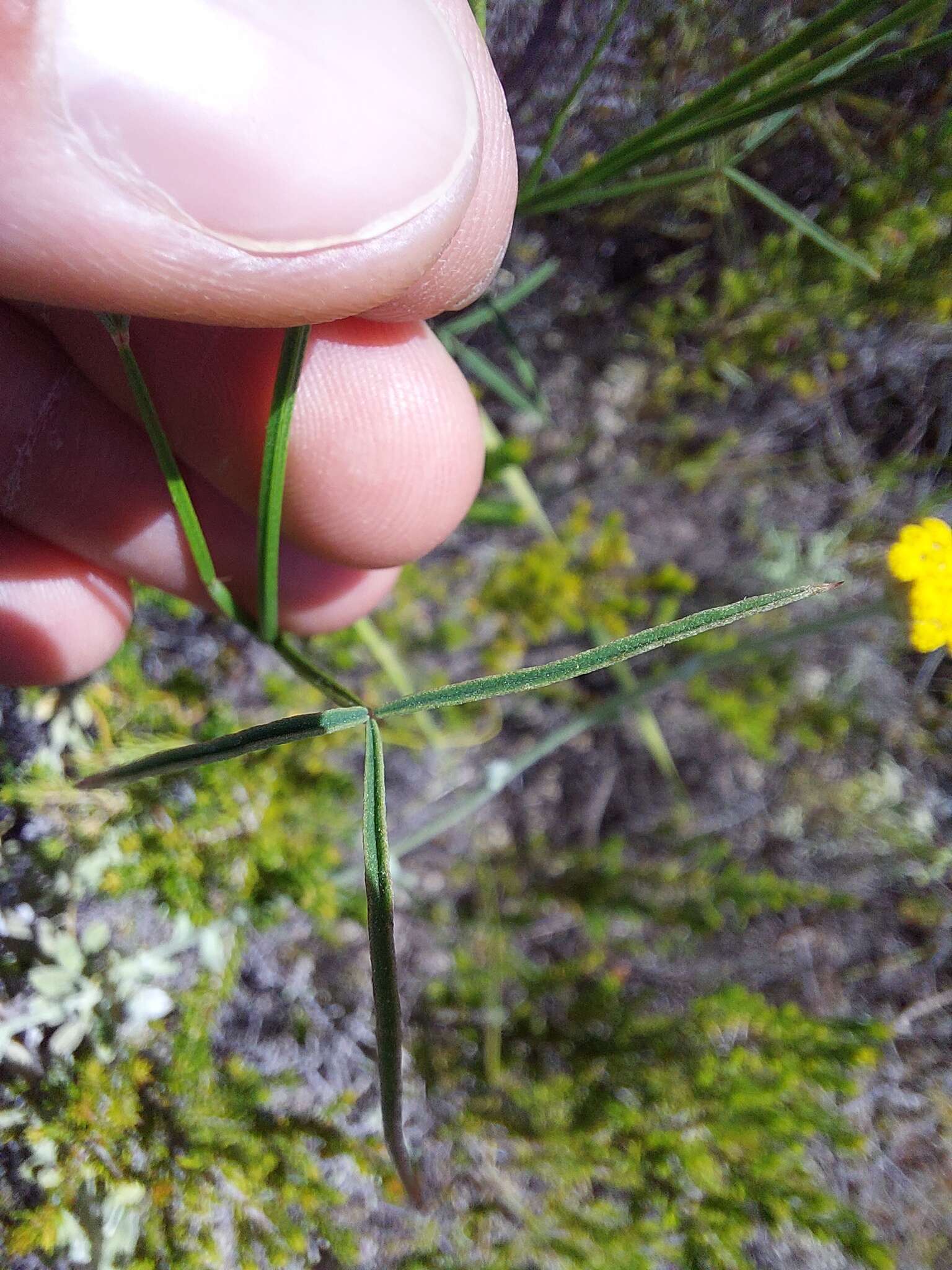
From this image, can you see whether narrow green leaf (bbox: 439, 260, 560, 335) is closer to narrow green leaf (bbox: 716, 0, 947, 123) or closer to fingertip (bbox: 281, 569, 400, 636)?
fingertip (bbox: 281, 569, 400, 636)

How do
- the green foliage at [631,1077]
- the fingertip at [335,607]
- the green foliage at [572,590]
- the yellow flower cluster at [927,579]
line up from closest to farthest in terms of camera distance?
the yellow flower cluster at [927,579]
the green foliage at [631,1077]
the fingertip at [335,607]
the green foliage at [572,590]

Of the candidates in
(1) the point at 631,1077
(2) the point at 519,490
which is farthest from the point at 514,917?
(2) the point at 519,490

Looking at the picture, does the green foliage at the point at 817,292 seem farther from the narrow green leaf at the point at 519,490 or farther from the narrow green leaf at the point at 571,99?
the narrow green leaf at the point at 571,99

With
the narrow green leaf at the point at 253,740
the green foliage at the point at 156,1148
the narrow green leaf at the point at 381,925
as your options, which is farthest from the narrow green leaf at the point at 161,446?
the green foliage at the point at 156,1148

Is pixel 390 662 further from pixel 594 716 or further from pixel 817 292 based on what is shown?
pixel 817 292

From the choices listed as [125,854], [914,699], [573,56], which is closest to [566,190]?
[573,56]

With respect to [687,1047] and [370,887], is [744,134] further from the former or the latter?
[687,1047]

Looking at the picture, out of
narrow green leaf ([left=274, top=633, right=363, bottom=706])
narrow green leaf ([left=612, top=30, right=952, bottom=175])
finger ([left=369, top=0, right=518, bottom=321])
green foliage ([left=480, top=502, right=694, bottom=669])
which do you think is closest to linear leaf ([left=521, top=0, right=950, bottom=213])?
narrow green leaf ([left=612, top=30, right=952, bottom=175])
